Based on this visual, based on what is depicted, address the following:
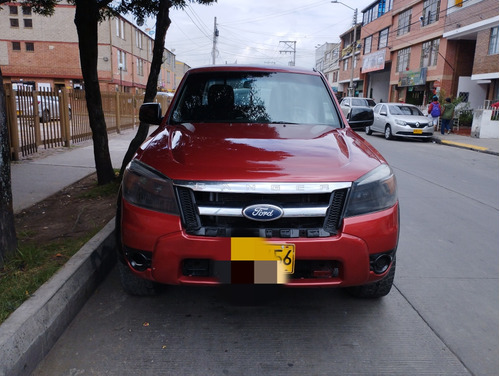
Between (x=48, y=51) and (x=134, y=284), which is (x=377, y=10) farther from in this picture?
(x=134, y=284)

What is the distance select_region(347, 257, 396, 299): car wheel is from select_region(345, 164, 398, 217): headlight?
645mm

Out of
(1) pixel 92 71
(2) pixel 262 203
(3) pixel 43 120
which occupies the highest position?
(1) pixel 92 71

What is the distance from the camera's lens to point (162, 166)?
2605 mm

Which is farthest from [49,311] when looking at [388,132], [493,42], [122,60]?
[122,60]

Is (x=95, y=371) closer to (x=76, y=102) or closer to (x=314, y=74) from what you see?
(x=314, y=74)

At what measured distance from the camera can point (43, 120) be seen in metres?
10.7

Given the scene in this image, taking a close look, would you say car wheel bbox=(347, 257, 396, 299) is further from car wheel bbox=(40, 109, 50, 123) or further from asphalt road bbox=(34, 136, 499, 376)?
car wheel bbox=(40, 109, 50, 123)

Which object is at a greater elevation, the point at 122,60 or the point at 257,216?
the point at 122,60

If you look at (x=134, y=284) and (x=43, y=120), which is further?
(x=43, y=120)

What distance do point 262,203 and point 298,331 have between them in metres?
0.99

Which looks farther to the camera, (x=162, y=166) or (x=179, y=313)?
(x=179, y=313)

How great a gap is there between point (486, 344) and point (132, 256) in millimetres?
2338

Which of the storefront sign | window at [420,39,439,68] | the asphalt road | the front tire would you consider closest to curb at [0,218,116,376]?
the asphalt road

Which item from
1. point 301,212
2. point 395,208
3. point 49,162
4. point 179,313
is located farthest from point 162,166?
point 49,162
